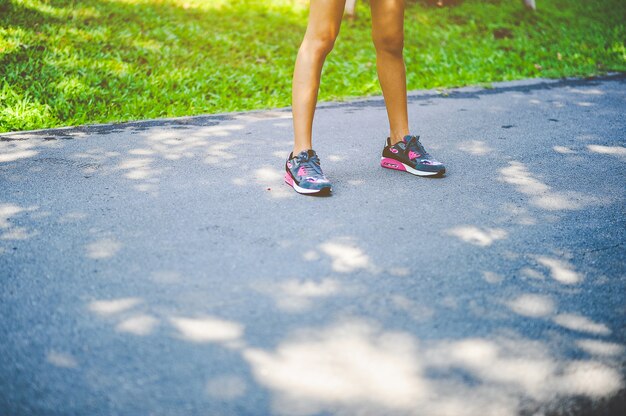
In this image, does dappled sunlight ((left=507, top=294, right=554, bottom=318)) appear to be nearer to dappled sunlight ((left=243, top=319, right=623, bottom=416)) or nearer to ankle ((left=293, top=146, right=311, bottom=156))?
dappled sunlight ((left=243, top=319, right=623, bottom=416))

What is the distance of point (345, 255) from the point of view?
7.66 feet

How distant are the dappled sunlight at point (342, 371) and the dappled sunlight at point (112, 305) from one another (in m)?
0.51

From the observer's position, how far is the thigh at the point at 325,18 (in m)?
2.91

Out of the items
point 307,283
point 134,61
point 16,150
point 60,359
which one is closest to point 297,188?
point 307,283

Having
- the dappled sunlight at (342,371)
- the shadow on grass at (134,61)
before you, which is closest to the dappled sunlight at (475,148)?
the shadow on grass at (134,61)

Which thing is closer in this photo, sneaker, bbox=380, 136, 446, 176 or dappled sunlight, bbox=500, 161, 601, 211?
dappled sunlight, bbox=500, 161, 601, 211

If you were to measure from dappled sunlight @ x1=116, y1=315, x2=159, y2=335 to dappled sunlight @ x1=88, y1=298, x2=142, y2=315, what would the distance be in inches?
3.0

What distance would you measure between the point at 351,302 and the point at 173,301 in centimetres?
63

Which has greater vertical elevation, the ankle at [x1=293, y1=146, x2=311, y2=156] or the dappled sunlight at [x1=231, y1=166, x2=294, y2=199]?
the ankle at [x1=293, y1=146, x2=311, y2=156]

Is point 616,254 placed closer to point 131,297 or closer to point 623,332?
point 623,332

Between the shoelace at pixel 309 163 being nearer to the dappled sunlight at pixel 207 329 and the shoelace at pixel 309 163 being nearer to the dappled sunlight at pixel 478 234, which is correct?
the dappled sunlight at pixel 478 234

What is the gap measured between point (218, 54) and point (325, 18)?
3852mm

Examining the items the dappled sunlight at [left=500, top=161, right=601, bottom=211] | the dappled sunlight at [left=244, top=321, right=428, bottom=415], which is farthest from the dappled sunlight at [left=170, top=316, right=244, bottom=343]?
the dappled sunlight at [left=500, top=161, right=601, bottom=211]

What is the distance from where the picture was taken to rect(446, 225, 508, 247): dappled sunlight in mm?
2482
